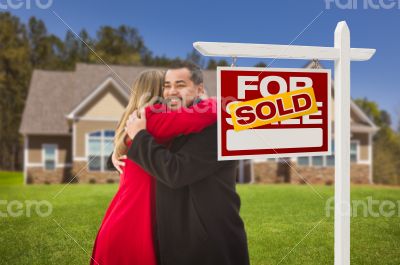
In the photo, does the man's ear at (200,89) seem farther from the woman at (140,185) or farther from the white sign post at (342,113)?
the white sign post at (342,113)

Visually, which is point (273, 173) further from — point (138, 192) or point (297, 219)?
point (138, 192)

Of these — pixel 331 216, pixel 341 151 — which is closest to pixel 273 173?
pixel 331 216

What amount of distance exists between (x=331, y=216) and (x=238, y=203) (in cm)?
257

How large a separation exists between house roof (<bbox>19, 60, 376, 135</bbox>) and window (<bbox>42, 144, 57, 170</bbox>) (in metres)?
0.57

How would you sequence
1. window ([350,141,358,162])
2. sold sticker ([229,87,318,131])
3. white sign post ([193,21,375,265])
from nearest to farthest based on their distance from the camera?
sold sticker ([229,87,318,131]), white sign post ([193,21,375,265]), window ([350,141,358,162])

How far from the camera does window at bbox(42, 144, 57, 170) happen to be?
14.5 metres

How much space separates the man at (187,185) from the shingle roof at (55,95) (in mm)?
11582

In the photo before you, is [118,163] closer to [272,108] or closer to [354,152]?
[272,108]

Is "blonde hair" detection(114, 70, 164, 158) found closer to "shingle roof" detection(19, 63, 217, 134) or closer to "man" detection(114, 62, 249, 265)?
"man" detection(114, 62, 249, 265)

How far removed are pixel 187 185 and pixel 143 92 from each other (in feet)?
2.41

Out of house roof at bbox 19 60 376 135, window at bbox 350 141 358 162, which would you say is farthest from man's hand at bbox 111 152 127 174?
window at bbox 350 141 358 162

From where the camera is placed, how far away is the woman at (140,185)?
3184mm

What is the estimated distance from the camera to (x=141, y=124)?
10.5ft

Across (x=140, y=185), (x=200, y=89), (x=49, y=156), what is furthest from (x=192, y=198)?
(x=49, y=156)
